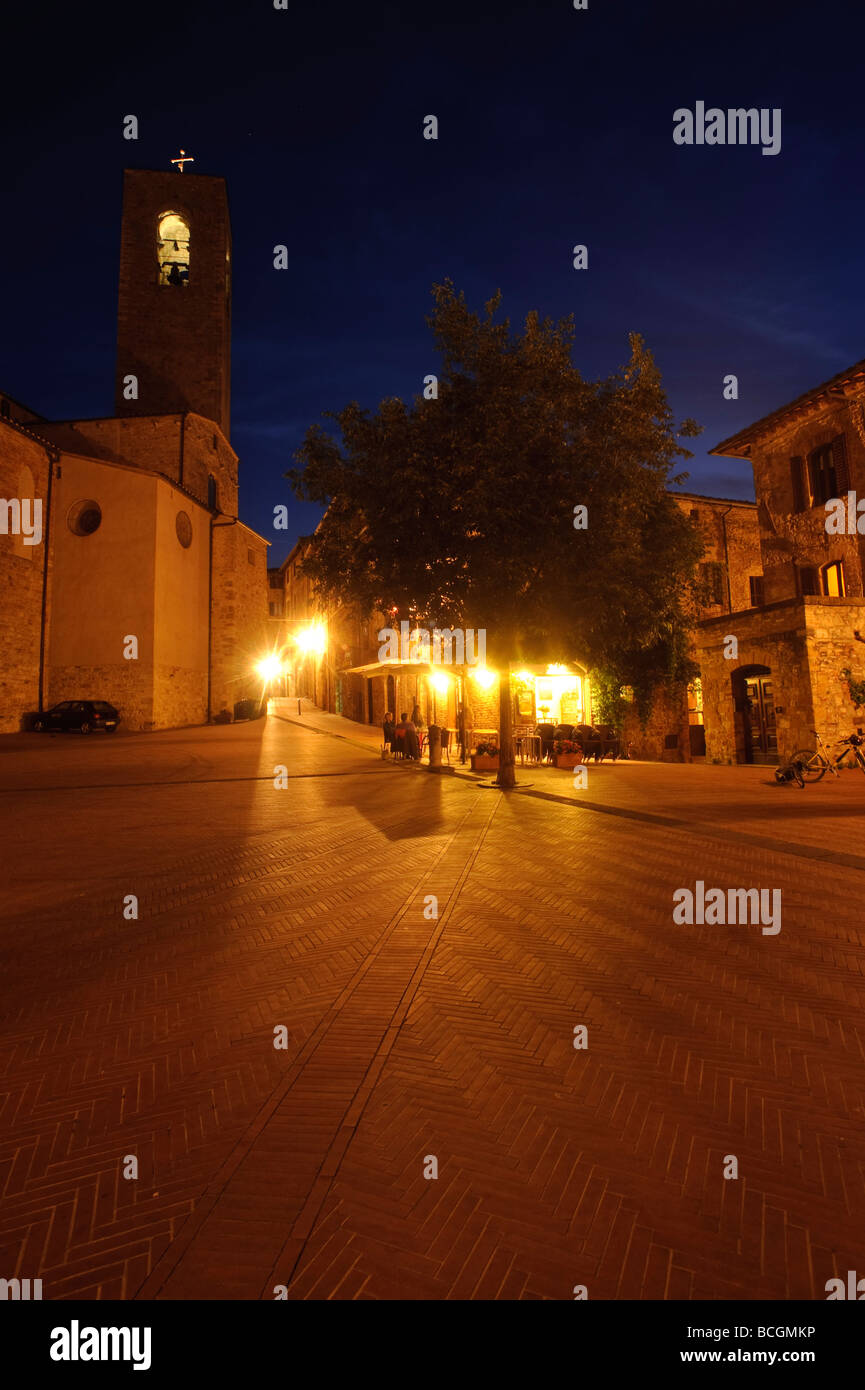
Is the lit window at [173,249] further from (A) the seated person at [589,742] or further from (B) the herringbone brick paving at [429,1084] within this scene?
(B) the herringbone brick paving at [429,1084]

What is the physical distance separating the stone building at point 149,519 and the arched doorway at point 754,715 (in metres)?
22.1

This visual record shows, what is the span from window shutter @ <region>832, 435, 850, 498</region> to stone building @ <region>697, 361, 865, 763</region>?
3 centimetres

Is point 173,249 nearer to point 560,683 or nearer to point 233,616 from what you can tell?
point 233,616

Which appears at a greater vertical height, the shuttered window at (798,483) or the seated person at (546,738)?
the shuttered window at (798,483)

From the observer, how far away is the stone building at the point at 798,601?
17.2m

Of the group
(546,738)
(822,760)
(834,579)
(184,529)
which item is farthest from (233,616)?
(822,760)

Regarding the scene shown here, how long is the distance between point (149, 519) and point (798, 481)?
953 inches

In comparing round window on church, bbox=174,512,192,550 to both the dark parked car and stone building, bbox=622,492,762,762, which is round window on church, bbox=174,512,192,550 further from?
stone building, bbox=622,492,762,762

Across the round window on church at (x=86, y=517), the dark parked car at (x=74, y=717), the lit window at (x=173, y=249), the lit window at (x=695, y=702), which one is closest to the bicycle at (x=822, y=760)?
the lit window at (x=695, y=702)

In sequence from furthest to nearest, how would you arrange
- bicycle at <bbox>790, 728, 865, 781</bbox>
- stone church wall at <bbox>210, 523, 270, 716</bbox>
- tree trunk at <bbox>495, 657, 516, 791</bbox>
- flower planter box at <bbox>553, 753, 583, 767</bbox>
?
stone church wall at <bbox>210, 523, 270, 716</bbox>
flower planter box at <bbox>553, 753, 583, 767</bbox>
tree trunk at <bbox>495, 657, 516, 791</bbox>
bicycle at <bbox>790, 728, 865, 781</bbox>

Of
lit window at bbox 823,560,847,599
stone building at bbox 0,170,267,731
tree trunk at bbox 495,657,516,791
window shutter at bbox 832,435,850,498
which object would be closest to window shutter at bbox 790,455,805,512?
window shutter at bbox 832,435,850,498

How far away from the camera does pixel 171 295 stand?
38469mm

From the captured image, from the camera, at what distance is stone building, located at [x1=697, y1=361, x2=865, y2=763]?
17234 mm
